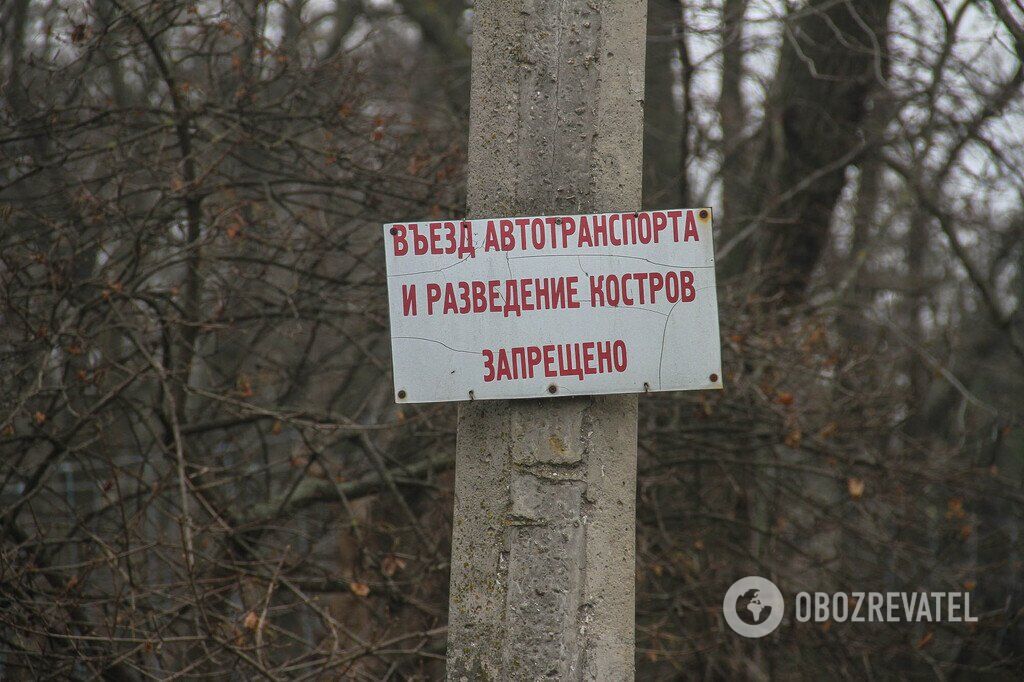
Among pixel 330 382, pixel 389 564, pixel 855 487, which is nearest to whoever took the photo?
pixel 389 564

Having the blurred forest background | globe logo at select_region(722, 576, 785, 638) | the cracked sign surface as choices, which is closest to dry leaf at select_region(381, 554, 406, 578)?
the blurred forest background

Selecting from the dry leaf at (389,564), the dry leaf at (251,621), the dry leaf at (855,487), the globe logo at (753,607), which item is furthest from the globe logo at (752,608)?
the dry leaf at (251,621)

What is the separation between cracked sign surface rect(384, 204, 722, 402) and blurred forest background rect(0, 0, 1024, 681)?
130cm

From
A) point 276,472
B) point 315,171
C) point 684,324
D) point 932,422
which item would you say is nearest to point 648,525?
point 276,472

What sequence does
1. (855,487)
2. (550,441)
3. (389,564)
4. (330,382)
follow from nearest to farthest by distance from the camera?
(550,441) < (389,564) < (855,487) < (330,382)

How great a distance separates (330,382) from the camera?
218 inches

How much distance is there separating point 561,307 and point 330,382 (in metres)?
3.87

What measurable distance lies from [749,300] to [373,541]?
208 centimetres

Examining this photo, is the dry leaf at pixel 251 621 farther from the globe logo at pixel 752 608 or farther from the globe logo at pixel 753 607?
the globe logo at pixel 752 608

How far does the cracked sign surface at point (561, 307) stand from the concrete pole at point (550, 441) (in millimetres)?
57

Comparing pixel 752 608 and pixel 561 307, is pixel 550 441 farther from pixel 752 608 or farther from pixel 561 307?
pixel 752 608

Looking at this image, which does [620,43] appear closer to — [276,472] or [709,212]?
[709,212]

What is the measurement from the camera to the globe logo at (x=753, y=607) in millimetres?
4434

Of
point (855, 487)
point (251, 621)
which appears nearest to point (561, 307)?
point (251, 621)
